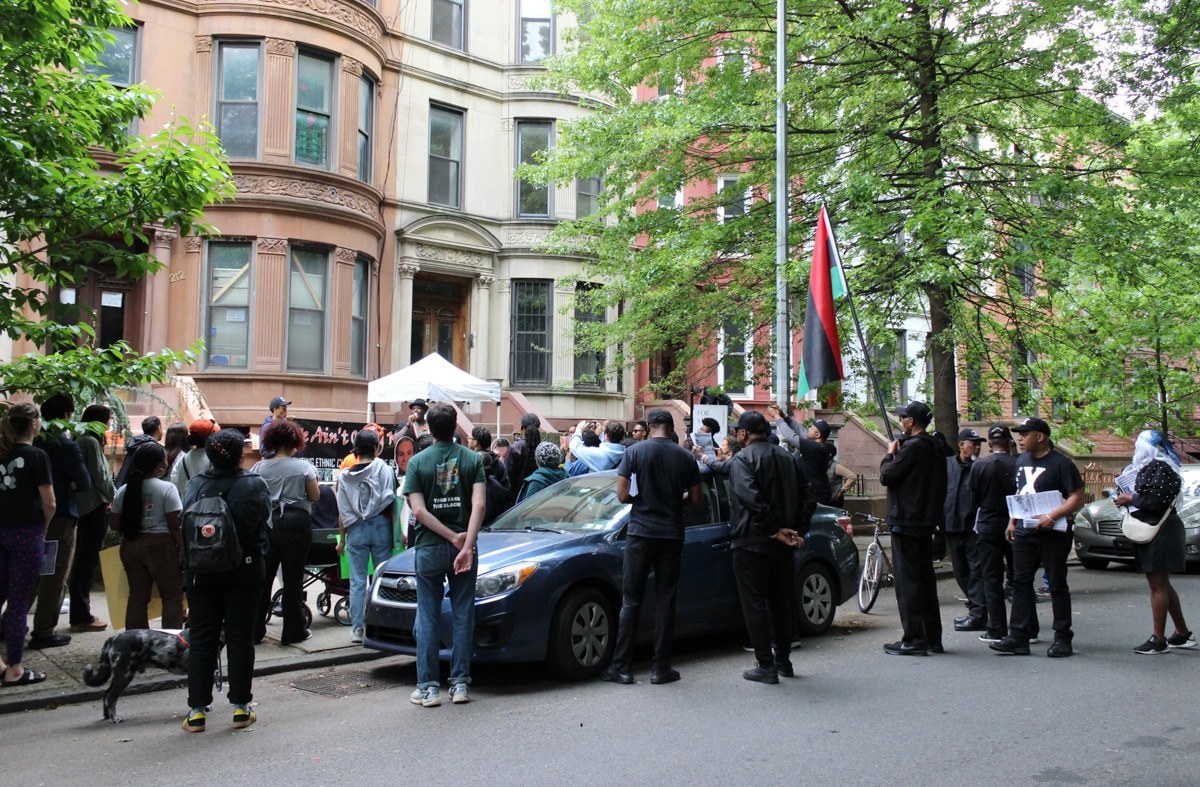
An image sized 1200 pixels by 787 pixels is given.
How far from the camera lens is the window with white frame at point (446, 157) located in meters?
22.3

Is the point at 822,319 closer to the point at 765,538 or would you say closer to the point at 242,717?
the point at 765,538

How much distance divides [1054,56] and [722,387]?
6.41 meters

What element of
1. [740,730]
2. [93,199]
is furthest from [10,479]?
[740,730]

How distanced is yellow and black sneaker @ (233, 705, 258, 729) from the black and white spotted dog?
495mm

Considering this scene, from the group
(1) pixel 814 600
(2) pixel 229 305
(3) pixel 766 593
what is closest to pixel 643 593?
(3) pixel 766 593

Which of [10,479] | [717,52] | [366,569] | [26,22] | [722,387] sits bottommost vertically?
[366,569]

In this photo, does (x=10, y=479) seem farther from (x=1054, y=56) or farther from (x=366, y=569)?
(x=1054, y=56)

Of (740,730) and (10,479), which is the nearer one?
(740,730)

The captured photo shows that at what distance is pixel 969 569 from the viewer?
10477 millimetres

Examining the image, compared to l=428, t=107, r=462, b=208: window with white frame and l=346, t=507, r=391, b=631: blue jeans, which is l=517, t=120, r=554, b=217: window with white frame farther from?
l=346, t=507, r=391, b=631: blue jeans

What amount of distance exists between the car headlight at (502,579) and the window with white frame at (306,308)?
41.0 feet

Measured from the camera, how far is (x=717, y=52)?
16531 mm

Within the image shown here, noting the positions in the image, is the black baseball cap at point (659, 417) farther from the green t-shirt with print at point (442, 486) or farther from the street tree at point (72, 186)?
the street tree at point (72, 186)

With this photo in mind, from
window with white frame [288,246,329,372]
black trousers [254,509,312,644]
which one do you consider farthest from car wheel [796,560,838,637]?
window with white frame [288,246,329,372]
